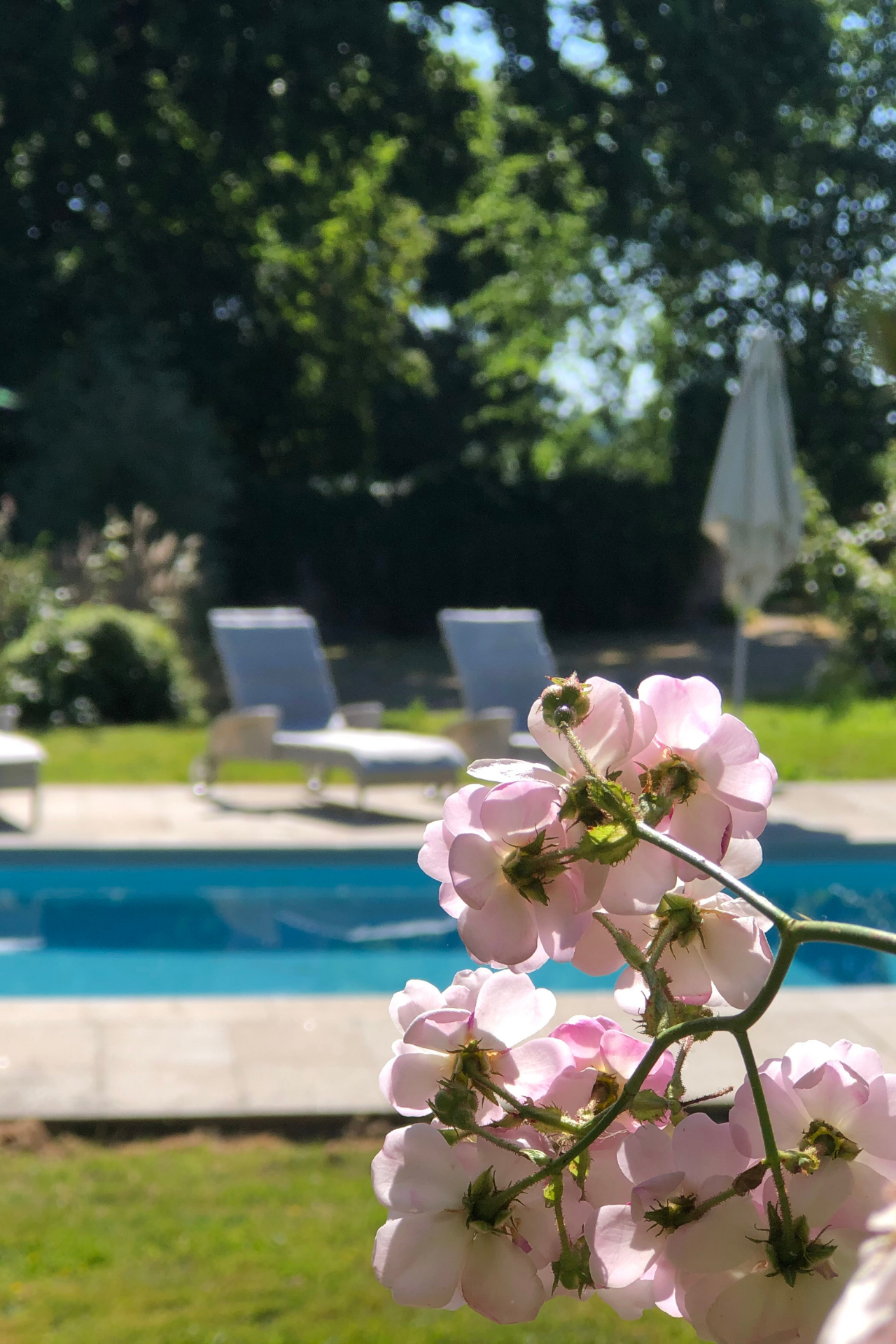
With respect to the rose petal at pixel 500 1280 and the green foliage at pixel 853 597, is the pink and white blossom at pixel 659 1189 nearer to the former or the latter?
Result: the rose petal at pixel 500 1280

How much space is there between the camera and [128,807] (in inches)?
313

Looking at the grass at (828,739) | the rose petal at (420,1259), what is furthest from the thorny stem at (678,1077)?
the grass at (828,739)

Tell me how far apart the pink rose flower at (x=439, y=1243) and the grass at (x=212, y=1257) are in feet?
7.73

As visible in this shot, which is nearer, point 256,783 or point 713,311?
point 256,783

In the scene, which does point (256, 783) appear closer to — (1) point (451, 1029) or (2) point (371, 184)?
(1) point (451, 1029)

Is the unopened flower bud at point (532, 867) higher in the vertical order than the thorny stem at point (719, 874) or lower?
lower

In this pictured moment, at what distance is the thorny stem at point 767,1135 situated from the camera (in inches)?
20.3

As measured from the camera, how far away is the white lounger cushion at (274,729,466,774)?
25.0 feet

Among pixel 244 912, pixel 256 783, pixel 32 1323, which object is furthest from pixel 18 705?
pixel 32 1323

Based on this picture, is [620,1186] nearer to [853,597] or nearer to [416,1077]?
[416,1077]

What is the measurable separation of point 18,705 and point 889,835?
21.0 ft

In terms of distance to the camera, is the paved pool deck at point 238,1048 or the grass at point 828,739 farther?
the grass at point 828,739

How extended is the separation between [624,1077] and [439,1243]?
0.12 metres

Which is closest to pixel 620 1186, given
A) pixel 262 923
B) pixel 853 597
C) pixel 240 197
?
pixel 262 923
